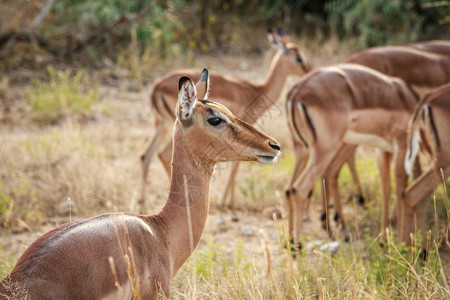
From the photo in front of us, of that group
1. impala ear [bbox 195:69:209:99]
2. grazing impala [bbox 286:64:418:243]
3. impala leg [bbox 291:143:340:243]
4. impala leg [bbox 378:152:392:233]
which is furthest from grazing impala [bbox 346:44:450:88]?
impala ear [bbox 195:69:209:99]

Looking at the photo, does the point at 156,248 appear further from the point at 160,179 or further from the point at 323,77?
the point at 160,179

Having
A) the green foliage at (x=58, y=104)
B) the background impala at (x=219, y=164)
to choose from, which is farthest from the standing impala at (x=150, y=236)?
the green foliage at (x=58, y=104)

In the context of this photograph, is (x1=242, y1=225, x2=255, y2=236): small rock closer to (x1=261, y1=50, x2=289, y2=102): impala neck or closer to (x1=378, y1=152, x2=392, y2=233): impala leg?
(x1=378, y1=152, x2=392, y2=233): impala leg

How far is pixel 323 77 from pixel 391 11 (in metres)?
6.94

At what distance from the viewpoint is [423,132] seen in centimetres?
498

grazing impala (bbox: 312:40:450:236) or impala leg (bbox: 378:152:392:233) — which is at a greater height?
grazing impala (bbox: 312:40:450:236)

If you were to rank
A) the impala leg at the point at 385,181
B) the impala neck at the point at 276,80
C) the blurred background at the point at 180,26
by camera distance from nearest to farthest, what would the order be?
the impala leg at the point at 385,181
the impala neck at the point at 276,80
the blurred background at the point at 180,26

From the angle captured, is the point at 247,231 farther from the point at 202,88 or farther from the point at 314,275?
the point at 202,88

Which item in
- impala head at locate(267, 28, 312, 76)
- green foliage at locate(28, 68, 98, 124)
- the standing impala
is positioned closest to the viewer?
the standing impala

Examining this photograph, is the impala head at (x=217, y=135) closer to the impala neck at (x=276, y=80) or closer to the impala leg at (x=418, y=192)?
the impala leg at (x=418, y=192)

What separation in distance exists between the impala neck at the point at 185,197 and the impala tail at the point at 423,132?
214 centimetres

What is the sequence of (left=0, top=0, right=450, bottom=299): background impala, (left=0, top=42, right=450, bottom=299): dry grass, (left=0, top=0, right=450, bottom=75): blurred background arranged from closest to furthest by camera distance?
1. (left=0, top=0, right=450, bottom=299): background impala
2. (left=0, top=42, right=450, bottom=299): dry grass
3. (left=0, top=0, right=450, bottom=75): blurred background

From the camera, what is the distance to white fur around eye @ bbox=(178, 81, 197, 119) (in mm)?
3037

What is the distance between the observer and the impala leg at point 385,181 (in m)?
5.59
